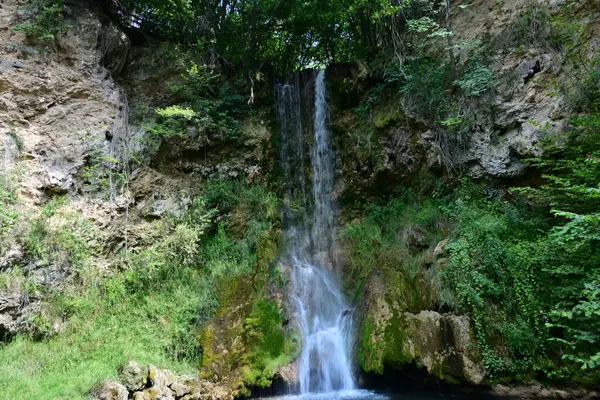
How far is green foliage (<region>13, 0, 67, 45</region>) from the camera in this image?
9148 millimetres

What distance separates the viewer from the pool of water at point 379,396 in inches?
240

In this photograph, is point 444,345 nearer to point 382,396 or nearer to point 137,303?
point 382,396

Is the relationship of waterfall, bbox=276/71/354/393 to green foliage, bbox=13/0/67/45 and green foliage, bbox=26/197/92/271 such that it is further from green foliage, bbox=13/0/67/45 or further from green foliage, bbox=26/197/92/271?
green foliage, bbox=13/0/67/45

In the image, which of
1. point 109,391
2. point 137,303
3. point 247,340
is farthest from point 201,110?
point 109,391

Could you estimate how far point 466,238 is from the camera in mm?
7195

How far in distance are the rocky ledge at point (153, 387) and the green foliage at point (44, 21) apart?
8.53 m

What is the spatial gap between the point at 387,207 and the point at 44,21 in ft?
33.9

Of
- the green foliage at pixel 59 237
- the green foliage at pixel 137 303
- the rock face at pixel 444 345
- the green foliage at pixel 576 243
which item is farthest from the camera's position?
the green foliage at pixel 59 237

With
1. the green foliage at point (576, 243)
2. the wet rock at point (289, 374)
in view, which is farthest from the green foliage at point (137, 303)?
the green foliage at point (576, 243)

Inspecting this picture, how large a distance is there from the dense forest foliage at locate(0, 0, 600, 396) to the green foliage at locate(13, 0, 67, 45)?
47 mm

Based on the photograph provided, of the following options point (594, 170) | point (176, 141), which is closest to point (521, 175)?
point (594, 170)

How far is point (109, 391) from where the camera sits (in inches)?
207

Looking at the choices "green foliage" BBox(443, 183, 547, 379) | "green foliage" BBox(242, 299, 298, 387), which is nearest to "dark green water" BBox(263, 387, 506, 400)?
"green foliage" BBox(242, 299, 298, 387)

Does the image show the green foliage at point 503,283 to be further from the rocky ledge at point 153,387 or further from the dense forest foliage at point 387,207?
the rocky ledge at point 153,387
